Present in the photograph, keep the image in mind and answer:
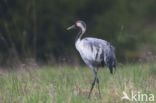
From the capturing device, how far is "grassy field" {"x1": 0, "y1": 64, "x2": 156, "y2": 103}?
806cm

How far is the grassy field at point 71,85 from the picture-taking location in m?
8.06

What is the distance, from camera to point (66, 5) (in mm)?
20000

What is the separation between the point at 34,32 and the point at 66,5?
2199 millimetres

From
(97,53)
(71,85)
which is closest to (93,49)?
(97,53)

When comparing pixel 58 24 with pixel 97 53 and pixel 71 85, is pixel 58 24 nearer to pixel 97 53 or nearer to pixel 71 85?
pixel 71 85

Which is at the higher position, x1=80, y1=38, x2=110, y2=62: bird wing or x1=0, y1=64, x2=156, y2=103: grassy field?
x1=80, y1=38, x2=110, y2=62: bird wing

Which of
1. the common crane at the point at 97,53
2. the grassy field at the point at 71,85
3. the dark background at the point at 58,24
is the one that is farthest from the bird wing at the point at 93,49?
the dark background at the point at 58,24

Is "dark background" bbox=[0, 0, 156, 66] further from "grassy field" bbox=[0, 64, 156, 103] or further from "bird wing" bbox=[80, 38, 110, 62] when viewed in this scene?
"bird wing" bbox=[80, 38, 110, 62]

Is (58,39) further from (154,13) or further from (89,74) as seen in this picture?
(154,13)

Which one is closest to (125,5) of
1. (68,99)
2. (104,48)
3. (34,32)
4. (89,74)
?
(34,32)

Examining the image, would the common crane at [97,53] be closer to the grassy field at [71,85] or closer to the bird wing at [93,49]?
the bird wing at [93,49]

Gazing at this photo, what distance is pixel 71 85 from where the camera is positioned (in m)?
9.14

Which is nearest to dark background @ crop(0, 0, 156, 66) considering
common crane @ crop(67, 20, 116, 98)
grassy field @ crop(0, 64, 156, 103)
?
grassy field @ crop(0, 64, 156, 103)

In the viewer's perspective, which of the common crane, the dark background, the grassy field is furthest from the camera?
the dark background
